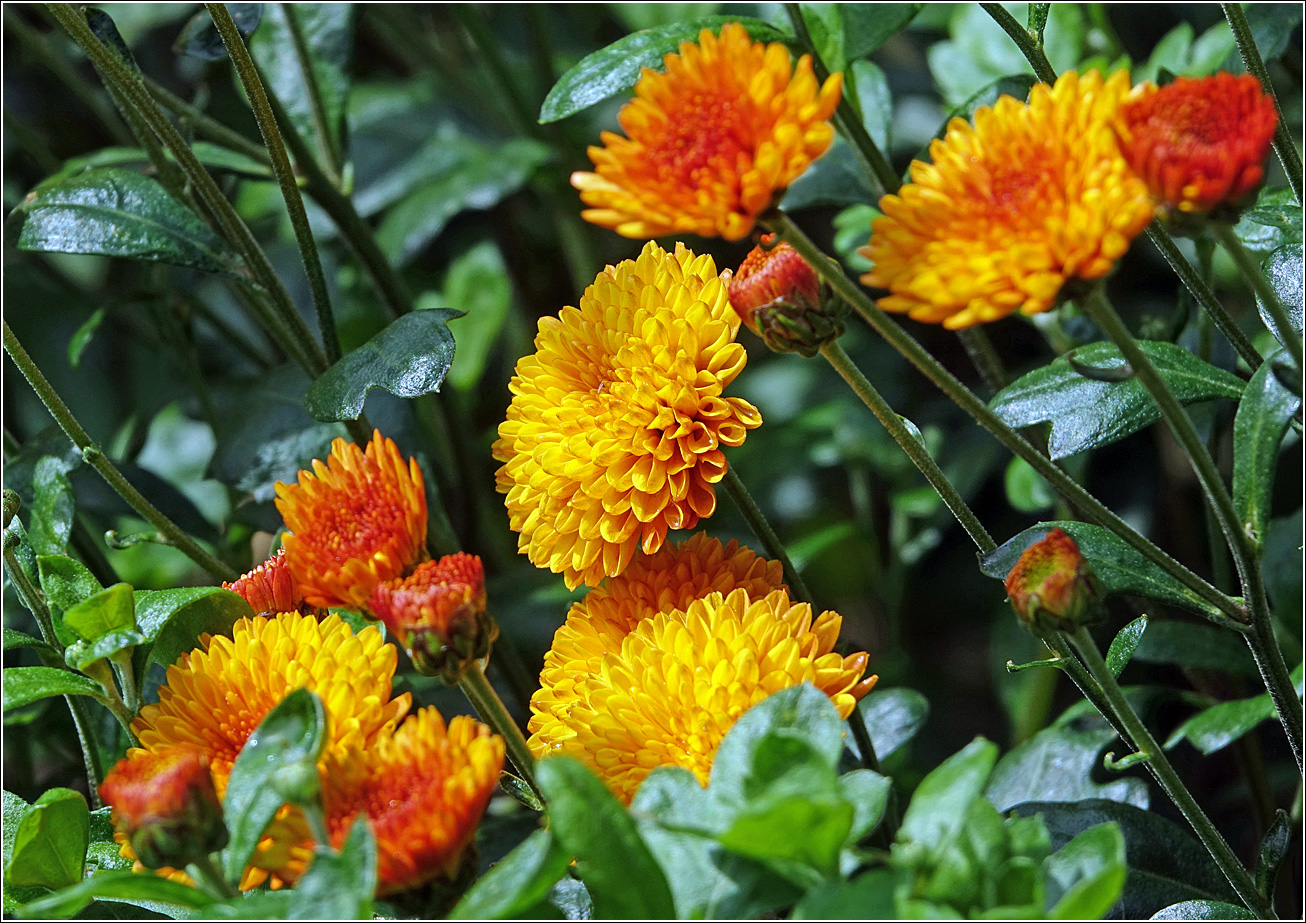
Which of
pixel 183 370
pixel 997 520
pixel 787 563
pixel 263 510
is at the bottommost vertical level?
pixel 997 520

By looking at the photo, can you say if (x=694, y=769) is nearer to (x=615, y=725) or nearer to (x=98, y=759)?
(x=615, y=725)

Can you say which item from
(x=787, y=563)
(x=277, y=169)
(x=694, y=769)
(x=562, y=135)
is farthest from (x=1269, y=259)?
(x=562, y=135)

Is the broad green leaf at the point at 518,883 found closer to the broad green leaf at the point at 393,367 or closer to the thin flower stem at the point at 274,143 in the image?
the broad green leaf at the point at 393,367

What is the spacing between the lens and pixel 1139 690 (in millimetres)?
877

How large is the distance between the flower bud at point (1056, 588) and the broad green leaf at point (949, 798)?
0.07 m

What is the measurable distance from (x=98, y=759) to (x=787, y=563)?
44 centimetres

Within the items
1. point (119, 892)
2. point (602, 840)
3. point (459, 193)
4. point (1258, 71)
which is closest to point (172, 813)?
point (119, 892)

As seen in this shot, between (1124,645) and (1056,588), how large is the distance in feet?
0.53

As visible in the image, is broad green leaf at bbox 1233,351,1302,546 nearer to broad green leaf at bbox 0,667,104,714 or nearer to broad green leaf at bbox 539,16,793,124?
broad green leaf at bbox 539,16,793,124

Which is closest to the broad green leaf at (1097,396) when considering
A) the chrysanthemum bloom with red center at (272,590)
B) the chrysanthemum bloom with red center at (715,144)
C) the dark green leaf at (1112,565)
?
the dark green leaf at (1112,565)

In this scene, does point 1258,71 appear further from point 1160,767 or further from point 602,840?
point 602,840

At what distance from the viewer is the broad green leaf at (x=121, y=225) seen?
80 cm

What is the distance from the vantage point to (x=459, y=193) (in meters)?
1.27

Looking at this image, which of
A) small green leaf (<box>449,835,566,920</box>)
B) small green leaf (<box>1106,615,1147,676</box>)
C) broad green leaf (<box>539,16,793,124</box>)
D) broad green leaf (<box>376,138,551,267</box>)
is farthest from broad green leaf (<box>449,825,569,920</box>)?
broad green leaf (<box>376,138,551,267</box>)
